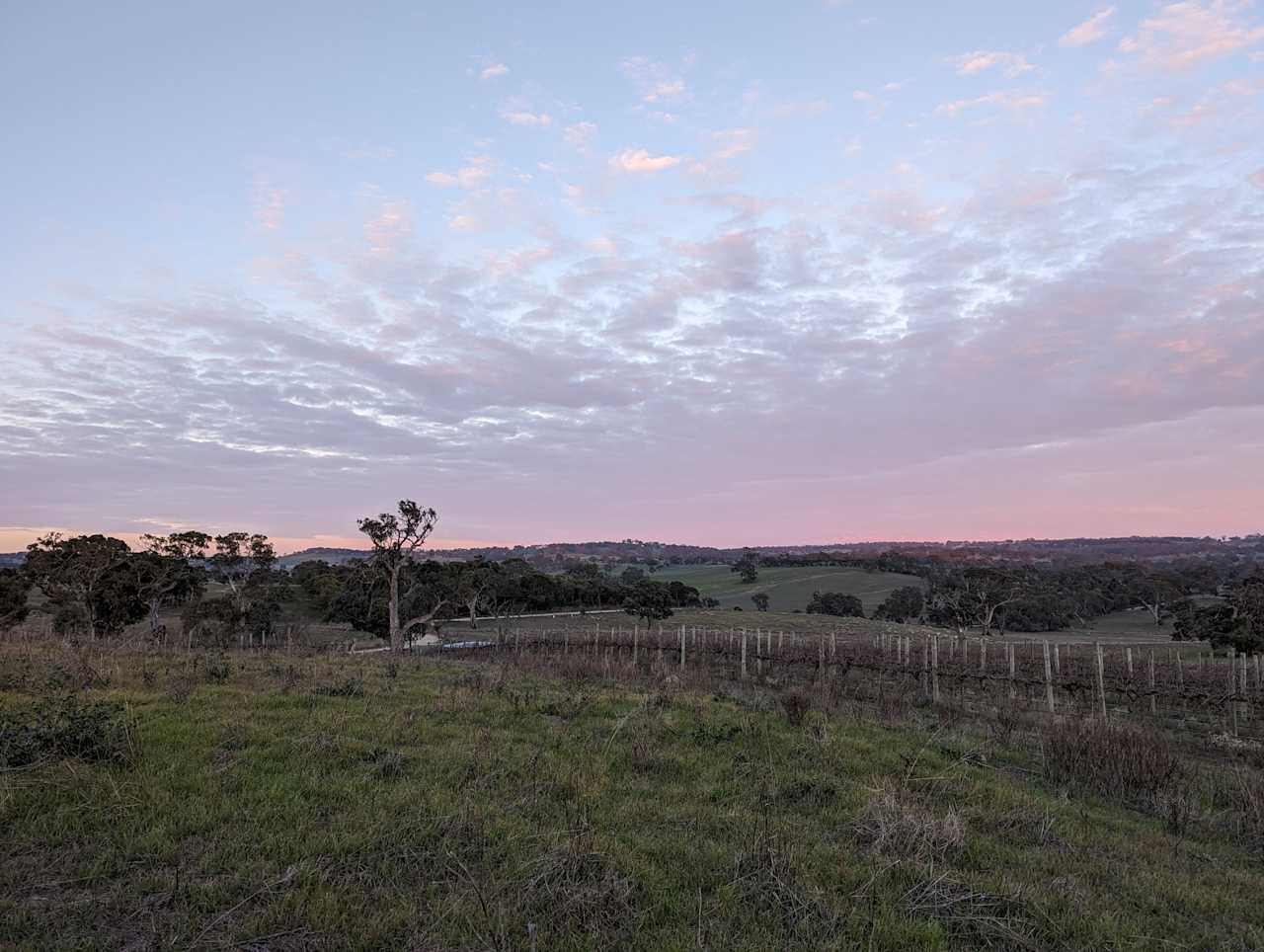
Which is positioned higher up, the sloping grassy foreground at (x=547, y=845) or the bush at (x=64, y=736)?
the bush at (x=64, y=736)

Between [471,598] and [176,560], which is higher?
[176,560]

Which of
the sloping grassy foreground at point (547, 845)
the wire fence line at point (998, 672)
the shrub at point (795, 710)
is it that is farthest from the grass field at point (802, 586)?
the sloping grassy foreground at point (547, 845)

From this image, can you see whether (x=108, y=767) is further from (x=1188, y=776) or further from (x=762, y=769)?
(x=1188, y=776)

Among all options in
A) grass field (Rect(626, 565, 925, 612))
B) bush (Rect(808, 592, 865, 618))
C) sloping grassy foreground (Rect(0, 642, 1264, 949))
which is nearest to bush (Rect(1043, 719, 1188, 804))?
sloping grassy foreground (Rect(0, 642, 1264, 949))

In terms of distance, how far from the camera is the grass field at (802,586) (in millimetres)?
96250

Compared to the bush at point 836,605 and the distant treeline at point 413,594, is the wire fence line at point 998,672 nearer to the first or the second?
the distant treeline at point 413,594

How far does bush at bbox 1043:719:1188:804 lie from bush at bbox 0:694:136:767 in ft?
41.2

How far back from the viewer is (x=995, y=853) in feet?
21.0

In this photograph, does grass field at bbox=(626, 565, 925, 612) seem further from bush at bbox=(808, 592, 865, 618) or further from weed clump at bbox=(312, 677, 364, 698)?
weed clump at bbox=(312, 677, 364, 698)

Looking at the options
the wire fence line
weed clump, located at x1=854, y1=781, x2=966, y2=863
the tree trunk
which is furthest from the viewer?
the tree trunk

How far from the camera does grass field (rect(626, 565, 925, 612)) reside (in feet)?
316

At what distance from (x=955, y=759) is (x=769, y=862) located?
6.44 m

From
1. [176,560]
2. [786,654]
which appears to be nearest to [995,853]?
[786,654]

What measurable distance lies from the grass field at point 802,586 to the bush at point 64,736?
3364 inches
